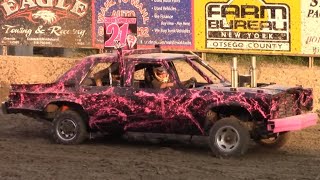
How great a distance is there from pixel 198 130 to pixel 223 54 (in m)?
6.22

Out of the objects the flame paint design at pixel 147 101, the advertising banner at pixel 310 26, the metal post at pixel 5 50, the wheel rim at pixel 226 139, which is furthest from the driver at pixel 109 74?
the metal post at pixel 5 50

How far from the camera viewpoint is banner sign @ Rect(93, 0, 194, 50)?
16.7 meters

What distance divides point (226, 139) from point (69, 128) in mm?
2681

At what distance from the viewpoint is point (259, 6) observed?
15.8 meters

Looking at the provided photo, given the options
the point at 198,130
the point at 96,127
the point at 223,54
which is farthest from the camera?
the point at 223,54

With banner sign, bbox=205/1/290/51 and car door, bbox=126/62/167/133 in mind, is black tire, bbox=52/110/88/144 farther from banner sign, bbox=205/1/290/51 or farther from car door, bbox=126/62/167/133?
banner sign, bbox=205/1/290/51

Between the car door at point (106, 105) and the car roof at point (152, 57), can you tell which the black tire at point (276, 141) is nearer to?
the car roof at point (152, 57)

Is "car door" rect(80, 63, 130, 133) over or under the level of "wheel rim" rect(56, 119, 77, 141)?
over

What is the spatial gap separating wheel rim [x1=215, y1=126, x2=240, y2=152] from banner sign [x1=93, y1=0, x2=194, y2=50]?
6637 millimetres

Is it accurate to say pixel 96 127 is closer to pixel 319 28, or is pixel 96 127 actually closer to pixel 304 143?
pixel 304 143

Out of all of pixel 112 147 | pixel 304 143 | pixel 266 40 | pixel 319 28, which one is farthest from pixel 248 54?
pixel 112 147

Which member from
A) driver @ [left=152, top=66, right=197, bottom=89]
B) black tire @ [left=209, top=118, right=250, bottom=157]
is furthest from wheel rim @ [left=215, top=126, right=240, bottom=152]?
driver @ [left=152, top=66, right=197, bottom=89]

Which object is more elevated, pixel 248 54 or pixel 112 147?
pixel 248 54

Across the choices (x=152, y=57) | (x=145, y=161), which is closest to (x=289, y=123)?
(x=145, y=161)
